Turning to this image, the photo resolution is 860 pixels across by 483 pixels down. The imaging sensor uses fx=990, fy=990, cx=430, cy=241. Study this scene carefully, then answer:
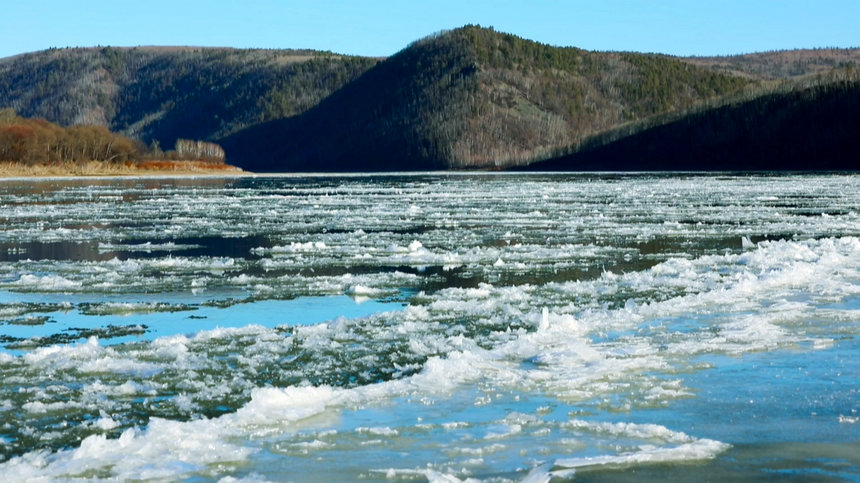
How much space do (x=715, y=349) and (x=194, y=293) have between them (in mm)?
7369

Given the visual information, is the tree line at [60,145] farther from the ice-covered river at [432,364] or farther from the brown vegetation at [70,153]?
the ice-covered river at [432,364]

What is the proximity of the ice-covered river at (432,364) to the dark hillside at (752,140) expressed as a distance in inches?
5163

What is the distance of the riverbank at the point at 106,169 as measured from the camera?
10525 cm

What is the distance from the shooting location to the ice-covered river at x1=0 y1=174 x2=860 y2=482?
6059 mm

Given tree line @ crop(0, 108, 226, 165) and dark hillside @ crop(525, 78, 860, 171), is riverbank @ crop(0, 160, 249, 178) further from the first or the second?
dark hillside @ crop(525, 78, 860, 171)

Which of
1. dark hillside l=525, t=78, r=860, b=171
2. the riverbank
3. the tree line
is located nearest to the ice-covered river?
the riverbank

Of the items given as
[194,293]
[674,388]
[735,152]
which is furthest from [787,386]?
[735,152]

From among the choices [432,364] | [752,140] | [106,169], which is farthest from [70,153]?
[432,364]

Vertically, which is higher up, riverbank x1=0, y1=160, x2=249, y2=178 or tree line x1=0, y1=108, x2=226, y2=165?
tree line x1=0, y1=108, x2=226, y2=165

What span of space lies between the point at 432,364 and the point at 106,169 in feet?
383

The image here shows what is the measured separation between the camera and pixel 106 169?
388 feet

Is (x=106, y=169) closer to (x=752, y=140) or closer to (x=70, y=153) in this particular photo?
(x=70, y=153)

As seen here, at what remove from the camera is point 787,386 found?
7691 millimetres

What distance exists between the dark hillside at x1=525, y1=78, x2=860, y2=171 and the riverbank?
63.2 m
